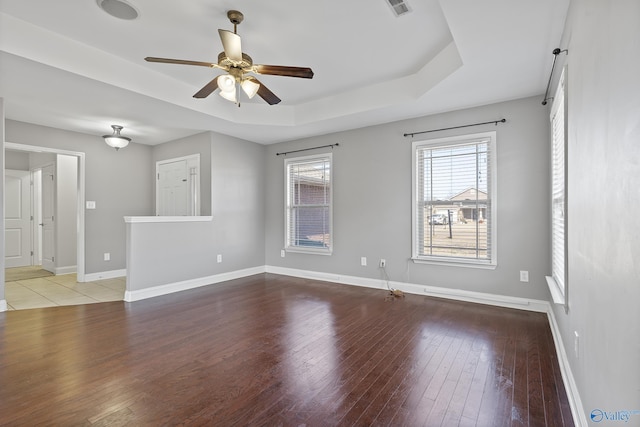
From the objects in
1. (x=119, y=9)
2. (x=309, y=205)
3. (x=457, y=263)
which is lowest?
(x=457, y=263)

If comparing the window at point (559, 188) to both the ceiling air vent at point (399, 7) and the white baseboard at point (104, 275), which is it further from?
the white baseboard at point (104, 275)

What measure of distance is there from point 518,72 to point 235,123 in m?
3.70

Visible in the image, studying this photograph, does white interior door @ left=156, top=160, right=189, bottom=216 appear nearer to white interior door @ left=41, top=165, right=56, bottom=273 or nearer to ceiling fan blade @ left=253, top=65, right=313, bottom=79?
white interior door @ left=41, top=165, right=56, bottom=273

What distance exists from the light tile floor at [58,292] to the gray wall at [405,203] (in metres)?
2.68

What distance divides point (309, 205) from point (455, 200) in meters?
2.49

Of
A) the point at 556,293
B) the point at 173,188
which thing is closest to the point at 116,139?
the point at 173,188

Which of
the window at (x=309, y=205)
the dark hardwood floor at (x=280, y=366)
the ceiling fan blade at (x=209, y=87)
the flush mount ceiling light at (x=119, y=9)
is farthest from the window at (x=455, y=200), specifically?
the flush mount ceiling light at (x=119, y=9)

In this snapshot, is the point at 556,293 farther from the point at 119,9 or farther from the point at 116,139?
the point at 116,139

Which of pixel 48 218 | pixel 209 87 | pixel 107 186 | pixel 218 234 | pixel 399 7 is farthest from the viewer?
pixel 48 218

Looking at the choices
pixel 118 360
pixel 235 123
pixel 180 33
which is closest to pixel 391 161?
pixel 235 123

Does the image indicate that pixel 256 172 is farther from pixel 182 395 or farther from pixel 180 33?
pixel 182 395

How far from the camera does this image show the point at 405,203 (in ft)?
14.9

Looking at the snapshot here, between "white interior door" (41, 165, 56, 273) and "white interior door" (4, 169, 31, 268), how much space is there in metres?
0.78

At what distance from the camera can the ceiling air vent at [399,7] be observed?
7.97 feet
